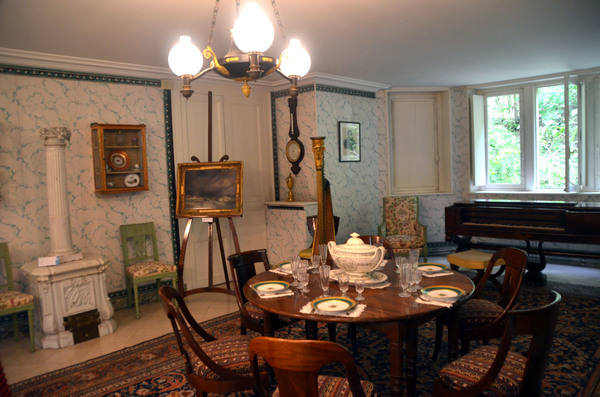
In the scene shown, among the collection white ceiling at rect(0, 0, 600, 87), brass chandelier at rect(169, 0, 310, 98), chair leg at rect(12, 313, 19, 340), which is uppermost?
white ceiling at rect(0, 0, 600, 87)

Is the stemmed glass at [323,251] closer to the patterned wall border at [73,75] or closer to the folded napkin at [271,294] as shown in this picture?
the folded napkin at [271,294]

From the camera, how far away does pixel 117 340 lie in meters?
3.84

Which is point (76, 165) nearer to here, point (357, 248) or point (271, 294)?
point (271, 294)

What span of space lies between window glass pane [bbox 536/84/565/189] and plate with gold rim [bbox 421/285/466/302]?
4827mm

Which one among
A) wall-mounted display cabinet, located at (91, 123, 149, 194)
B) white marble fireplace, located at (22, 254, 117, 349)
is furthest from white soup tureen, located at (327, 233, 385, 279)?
wall-mounted display cabinet, located at (91, 123, 149, 194)

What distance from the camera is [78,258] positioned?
3.95 meters

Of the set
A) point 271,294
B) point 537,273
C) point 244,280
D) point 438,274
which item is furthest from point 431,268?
point 537,273

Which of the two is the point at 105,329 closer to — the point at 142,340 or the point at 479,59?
the point at 142,340

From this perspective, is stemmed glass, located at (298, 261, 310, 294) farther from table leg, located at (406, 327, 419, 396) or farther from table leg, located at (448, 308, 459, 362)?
table leg, located at (448, 308, 459, 362)

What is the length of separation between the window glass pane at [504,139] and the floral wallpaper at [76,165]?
16.0 ft

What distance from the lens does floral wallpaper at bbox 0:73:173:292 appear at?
412 centimetres

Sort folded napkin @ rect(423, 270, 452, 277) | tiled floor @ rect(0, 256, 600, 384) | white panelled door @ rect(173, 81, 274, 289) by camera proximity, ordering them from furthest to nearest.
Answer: white panelled door @ rect(173, 81, 274, 289) < tiled floor @ rect(0, 256, 600, 384) < folded napkin @ rect(423, 270, 452, 277)

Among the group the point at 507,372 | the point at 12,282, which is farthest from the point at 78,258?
the point at 507,372

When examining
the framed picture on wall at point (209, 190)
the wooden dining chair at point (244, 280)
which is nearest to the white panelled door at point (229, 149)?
the framed picture on wall at point (209, 190)
